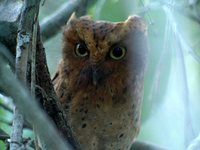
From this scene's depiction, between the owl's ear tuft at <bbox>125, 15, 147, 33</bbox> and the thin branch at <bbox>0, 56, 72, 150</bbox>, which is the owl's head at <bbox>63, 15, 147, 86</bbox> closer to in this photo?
the owl's ear tuft at <bbox>125, 15, 147, 33</bbox>

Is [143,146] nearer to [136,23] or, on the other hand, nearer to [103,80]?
[103,80]

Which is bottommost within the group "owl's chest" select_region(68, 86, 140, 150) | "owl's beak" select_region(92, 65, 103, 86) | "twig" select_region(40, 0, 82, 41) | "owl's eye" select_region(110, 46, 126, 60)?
"owl's chest" select_region(68, 86, 140, 150)

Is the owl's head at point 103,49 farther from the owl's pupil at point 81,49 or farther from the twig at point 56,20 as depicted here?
the twig at point 56,20

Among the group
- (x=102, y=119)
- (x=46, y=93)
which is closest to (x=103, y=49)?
(x=102, y=119)

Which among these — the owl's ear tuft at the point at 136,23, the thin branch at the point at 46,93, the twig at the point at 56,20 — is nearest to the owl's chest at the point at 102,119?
the owl's ear tuft at the point at 136,23

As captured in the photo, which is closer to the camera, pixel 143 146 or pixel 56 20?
pixel 143 146

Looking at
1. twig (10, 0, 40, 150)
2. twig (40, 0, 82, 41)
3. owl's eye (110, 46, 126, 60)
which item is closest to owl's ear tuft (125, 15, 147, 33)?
owl's eye (110, 46, 126, 60)

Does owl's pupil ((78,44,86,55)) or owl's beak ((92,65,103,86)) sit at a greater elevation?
owl's pupil ((78,44,86,55))
